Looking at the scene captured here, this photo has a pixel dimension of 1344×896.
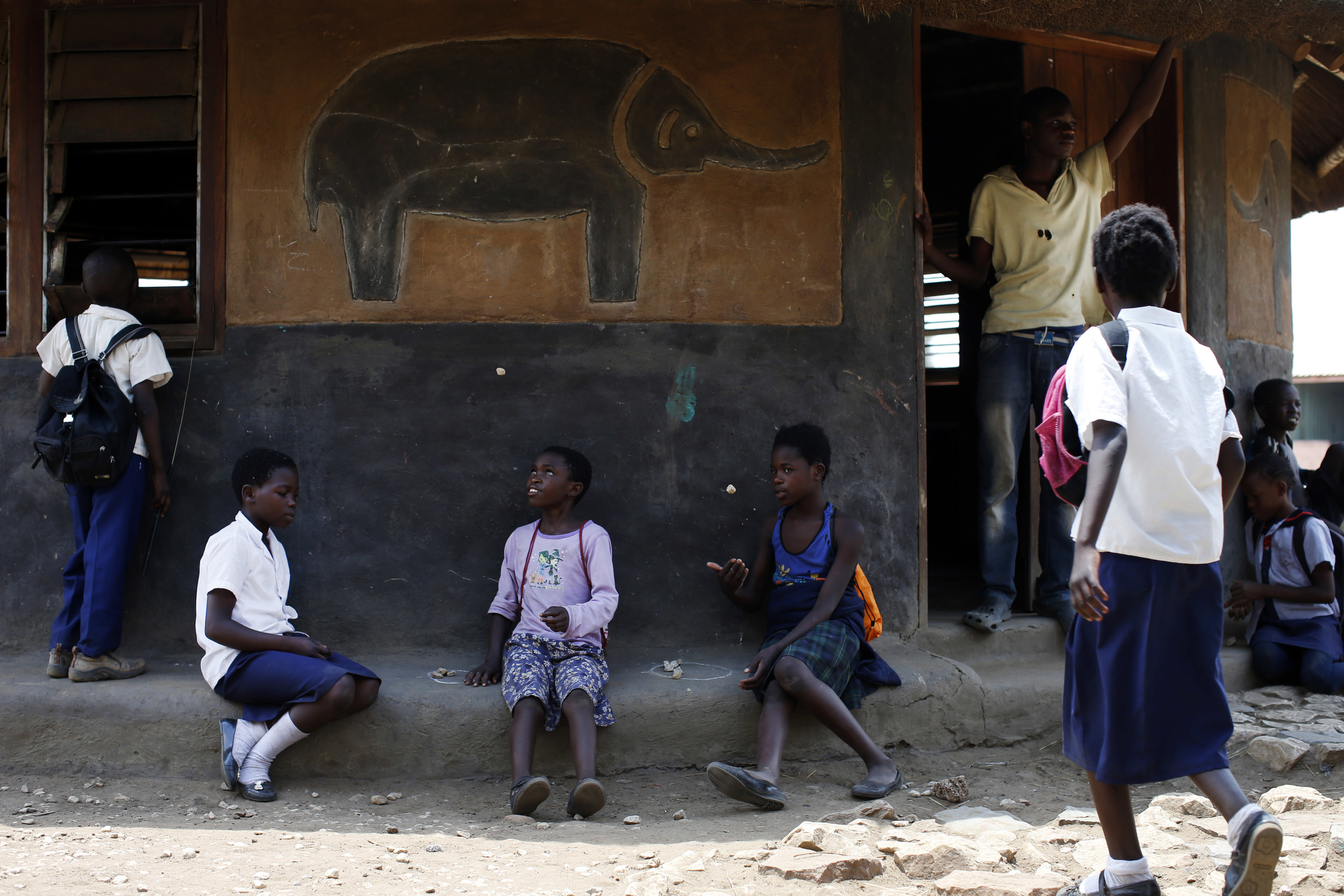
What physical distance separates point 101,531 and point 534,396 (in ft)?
4.96

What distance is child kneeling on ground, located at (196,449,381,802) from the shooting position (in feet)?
10.6

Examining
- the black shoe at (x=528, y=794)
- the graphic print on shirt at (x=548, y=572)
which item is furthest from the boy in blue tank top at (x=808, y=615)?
the black shoe at (x=528, y=794)

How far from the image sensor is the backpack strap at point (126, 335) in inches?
144

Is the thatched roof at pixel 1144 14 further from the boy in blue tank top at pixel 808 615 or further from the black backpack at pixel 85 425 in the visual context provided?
the black backpack at pixel 85 425

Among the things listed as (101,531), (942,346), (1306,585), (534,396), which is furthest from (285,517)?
(942,346)

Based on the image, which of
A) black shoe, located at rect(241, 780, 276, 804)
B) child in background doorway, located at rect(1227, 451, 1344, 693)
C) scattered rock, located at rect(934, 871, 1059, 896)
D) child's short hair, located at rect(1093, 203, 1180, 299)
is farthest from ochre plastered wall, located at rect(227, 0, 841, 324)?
scattered rock, located at rect(934, 871, 1059, 896)

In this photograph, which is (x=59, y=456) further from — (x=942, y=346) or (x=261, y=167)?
(x=942, y=346)

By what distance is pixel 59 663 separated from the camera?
361 centimetres

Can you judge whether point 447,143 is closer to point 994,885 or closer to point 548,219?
point 548,219

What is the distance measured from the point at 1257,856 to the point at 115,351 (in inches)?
141

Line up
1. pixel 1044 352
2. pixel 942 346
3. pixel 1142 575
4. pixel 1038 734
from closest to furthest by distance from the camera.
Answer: pixel 1142 575 < pixel 1038 734 < pixel 1044 352 < pixel 942 346

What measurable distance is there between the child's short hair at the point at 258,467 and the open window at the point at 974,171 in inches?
106

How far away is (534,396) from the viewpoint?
3.88m

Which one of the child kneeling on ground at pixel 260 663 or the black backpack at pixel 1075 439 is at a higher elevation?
the black backpack at pixel 1075 439
